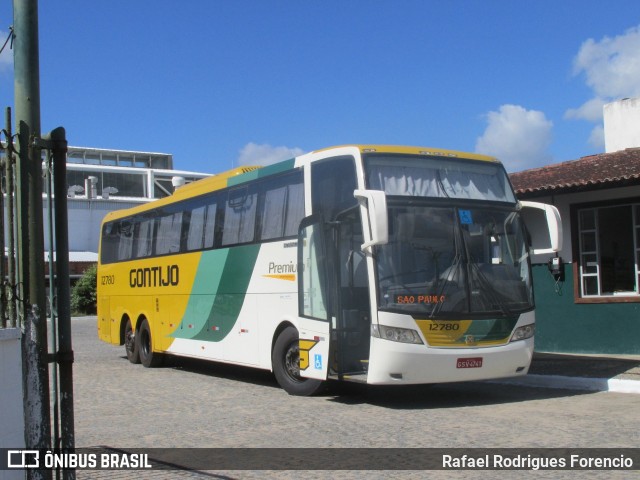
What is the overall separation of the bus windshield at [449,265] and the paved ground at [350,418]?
137cm

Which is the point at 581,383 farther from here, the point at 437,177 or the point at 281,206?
the point at 281,206

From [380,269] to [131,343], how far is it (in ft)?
32.2

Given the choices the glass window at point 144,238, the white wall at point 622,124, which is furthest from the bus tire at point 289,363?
the white wall at point 622,124

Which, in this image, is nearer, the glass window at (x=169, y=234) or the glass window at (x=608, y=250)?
the glass window at (x=608, y=250)

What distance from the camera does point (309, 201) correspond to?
12.1 meters

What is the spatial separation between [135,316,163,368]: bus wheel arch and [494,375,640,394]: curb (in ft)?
26.2

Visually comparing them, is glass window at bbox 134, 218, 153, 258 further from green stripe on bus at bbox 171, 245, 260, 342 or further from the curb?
the curb

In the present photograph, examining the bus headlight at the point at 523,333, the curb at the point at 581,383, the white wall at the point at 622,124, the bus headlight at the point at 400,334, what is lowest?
the curb at the point at 581,383

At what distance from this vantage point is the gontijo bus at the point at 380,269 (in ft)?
35.3

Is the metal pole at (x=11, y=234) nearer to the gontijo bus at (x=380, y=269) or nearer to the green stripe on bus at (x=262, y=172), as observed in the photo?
the gontijo bus at (x=380, y=269)

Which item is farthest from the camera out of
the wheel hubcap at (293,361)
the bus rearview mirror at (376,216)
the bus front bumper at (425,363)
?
the wheel hubcap at (293,361)

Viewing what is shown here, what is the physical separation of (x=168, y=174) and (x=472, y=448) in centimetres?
5789

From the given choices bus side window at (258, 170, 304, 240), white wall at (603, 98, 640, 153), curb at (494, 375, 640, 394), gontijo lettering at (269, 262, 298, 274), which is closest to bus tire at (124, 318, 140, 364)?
bus side window at (258, 170, 304, 240)

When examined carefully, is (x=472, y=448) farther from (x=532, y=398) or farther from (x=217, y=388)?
(x=217, y=388)
